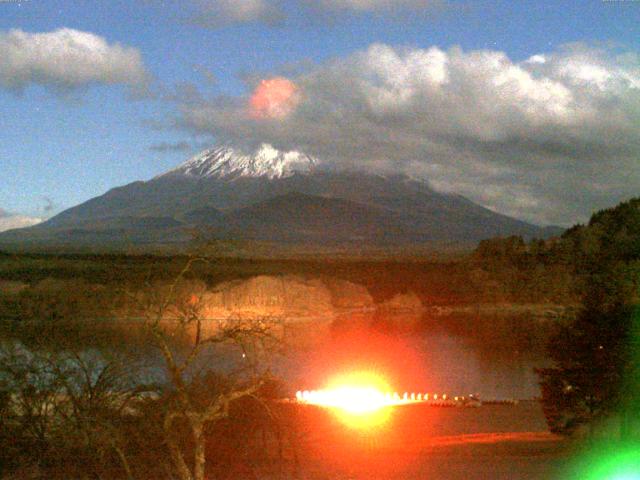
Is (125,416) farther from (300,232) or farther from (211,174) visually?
(211,174)

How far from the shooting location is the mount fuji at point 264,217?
128m

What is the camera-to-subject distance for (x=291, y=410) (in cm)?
1689

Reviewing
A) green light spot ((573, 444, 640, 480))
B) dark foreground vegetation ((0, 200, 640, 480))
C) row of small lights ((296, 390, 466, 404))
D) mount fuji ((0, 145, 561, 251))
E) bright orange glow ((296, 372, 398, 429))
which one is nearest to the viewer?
dark foreground vegetation ((0, 200, 640, 480))

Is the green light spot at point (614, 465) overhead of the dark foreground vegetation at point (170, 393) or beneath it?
beneath

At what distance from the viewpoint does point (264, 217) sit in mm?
144125

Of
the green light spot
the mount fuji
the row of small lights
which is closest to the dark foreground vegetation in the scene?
the green light spot

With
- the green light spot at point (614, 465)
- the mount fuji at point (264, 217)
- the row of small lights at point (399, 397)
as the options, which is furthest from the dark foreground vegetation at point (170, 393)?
the mount fuji at point (264, 217)

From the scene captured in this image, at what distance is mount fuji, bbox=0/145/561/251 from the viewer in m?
128

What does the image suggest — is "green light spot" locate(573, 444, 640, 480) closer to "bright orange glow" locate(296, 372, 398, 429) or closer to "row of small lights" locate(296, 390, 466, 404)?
"bright orange glow" locate(296, 372, 398, 429)

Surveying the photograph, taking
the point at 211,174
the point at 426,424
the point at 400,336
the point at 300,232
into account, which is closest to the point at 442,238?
the point at 300,232

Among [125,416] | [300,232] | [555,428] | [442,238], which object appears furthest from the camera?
[442,238]

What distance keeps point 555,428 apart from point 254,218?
420 ft

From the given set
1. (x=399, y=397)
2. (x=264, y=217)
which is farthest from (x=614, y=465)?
(x=264, y=217)

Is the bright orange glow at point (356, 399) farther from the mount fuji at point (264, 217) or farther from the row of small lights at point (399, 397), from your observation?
the mount fuji at point (264, 217)
